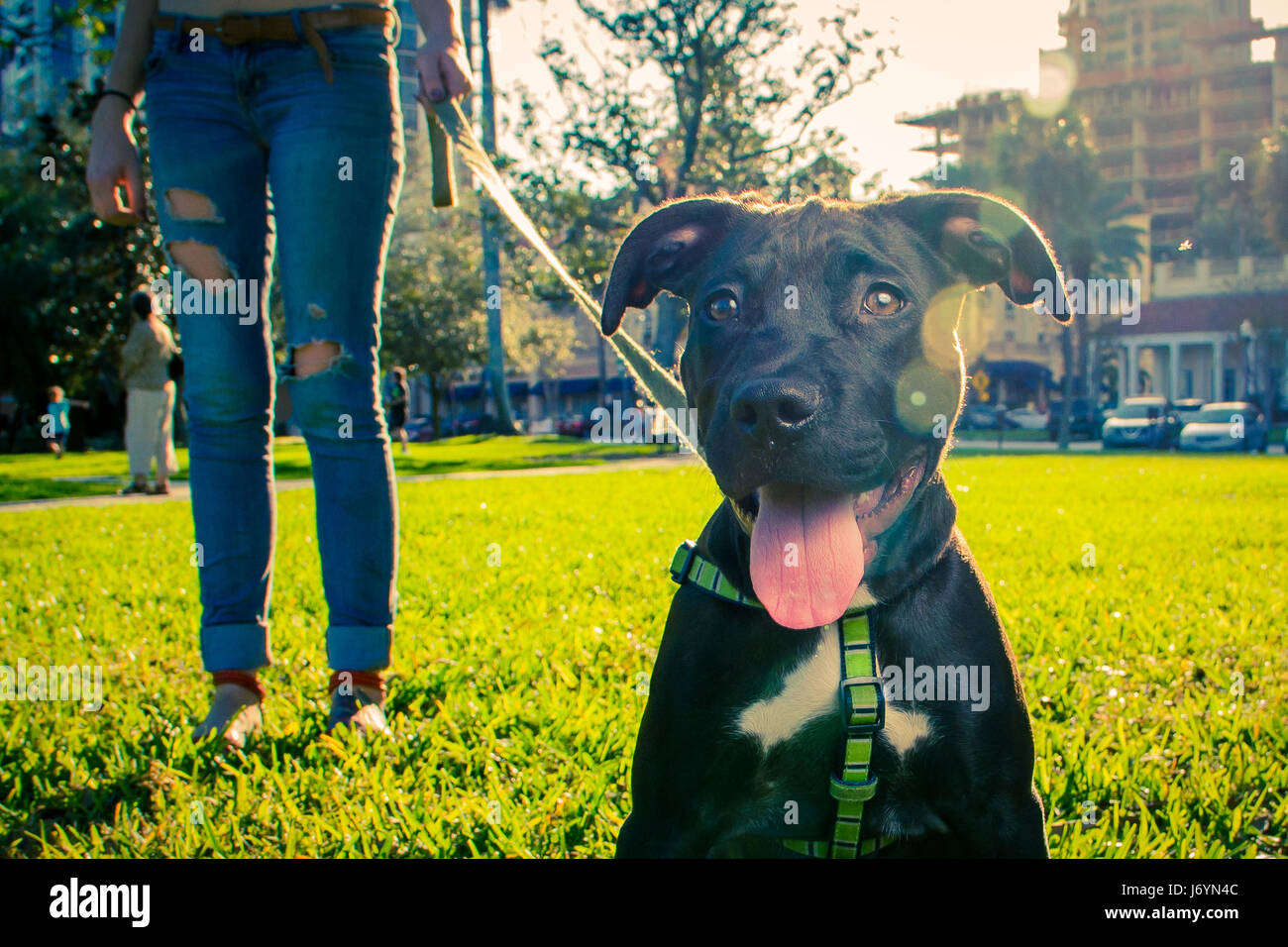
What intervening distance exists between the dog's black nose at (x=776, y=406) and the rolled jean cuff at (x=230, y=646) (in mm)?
2016

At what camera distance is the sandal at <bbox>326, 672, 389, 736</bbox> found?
3.06 meters

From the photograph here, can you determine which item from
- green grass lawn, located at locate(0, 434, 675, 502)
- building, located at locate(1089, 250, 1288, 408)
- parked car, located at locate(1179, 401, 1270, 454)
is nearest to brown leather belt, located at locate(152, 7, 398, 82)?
green grass lawn, located at locate(0, 434, 675, 502)

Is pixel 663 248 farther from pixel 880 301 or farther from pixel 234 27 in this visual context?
pixel 234 27

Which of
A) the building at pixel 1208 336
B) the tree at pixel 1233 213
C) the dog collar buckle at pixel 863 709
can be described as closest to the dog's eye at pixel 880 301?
the dog collar buckle at pixel 863 709

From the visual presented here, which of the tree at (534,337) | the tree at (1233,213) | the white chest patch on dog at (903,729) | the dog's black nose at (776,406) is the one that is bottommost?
the white chest patch on dog at (903,729)

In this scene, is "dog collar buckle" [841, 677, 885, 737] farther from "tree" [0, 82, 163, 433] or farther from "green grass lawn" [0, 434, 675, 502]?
"tree" [0, 82, 163, 433]

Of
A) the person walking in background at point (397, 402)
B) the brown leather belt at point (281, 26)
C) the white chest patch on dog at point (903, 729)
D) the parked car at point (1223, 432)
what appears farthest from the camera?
the parked car at point (1223, 432)

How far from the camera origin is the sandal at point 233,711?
3035mm

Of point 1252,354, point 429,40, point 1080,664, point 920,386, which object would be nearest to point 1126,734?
point 1080,664

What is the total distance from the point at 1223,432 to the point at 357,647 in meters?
30.7

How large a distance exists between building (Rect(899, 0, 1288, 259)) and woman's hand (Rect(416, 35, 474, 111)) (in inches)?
1710

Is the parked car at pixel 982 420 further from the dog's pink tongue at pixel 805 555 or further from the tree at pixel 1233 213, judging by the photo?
the dog's pink tongue at pixel 805 555

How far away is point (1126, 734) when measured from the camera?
3.13 m

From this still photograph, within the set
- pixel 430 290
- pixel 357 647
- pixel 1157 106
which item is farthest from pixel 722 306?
pixel 1157 106
